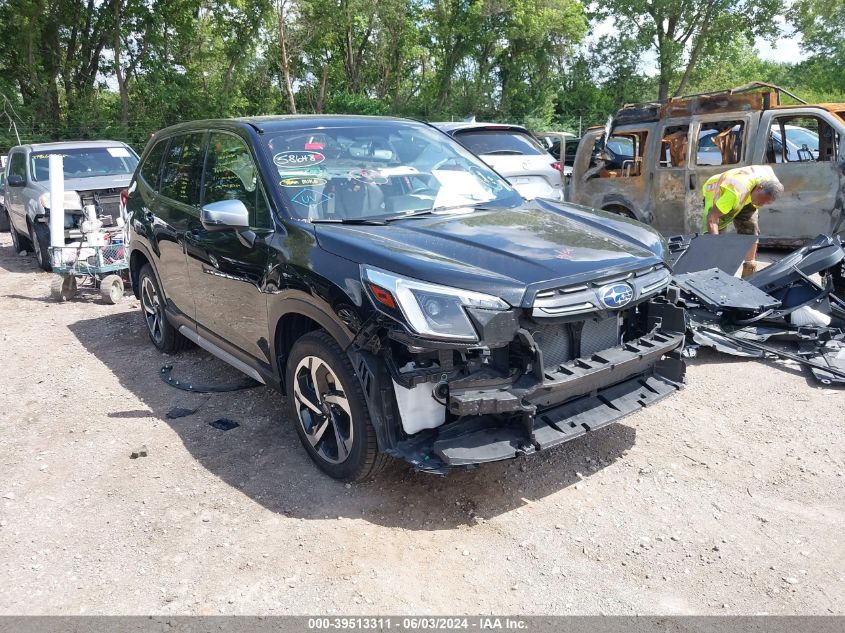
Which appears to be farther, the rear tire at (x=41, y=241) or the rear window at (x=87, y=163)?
the rear window at (x=87, y=163)

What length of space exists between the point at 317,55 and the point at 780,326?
30176 mm

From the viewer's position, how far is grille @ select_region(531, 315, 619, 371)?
3.25 m

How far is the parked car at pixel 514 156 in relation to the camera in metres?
9.68

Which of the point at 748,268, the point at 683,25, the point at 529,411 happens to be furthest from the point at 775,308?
the point at 683,25

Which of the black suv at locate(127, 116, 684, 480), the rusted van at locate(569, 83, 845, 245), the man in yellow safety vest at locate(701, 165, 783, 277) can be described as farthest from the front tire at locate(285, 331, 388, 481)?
the rusted van at locate(569, 83, 845, 245)

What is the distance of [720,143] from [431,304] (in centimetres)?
749

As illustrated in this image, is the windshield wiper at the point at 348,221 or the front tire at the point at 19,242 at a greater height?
the windshield wiper at the point at 348,221

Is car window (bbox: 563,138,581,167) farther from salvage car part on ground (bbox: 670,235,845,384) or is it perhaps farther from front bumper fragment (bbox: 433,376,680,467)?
front bumper fragment (bbox: 433,376,680,467)

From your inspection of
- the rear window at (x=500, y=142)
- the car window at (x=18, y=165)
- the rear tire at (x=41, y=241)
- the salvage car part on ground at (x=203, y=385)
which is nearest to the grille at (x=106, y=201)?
the rear tire at (x=41, y=241)

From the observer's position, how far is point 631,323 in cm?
378

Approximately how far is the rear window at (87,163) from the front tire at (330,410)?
8162 millimetres

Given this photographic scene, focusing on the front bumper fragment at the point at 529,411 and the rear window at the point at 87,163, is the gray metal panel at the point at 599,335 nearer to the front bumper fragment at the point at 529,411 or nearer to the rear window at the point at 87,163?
the front bumper fragment at the point at 529,411

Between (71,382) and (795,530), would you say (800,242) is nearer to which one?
(795,530)

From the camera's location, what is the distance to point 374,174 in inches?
165
